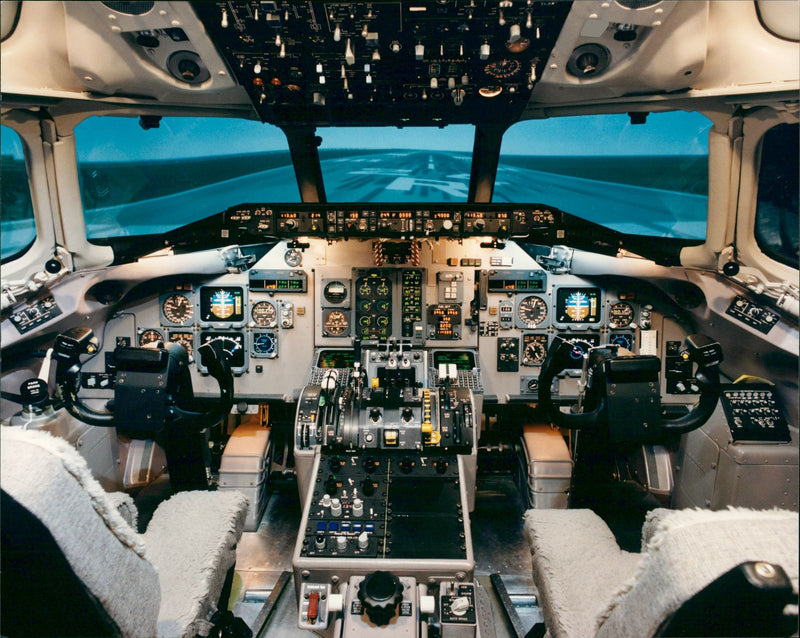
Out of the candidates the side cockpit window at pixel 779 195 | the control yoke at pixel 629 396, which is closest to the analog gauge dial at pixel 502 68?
the control yoke at pixel 629 396

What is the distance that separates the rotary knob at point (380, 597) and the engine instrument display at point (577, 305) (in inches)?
97.7

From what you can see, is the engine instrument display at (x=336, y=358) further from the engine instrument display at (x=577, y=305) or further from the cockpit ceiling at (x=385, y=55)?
the cockpit ceiling at (x=385, y=55)

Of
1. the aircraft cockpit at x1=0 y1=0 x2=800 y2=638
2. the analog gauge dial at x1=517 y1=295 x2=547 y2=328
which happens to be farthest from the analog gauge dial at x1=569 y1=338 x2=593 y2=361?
the analog gauge dial at x1=517 y1=295 x2=547 y2=328

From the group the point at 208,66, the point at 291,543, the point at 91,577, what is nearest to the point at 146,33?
the point at 208,66

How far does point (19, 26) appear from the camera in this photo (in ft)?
3.38

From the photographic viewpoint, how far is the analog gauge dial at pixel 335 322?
3.73 m

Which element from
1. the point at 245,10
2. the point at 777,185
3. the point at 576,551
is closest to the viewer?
the point at 245,10

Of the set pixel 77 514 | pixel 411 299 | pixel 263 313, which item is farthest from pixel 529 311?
pixel 77 514

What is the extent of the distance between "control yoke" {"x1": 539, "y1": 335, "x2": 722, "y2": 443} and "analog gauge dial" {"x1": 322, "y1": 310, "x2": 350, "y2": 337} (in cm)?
189

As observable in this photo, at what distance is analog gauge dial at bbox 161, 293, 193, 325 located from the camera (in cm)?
367

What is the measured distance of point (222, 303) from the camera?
370cm

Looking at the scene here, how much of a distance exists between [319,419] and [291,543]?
2.75ft

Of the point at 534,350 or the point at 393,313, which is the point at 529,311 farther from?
the point at 393,313

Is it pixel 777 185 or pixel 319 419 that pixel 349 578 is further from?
pixel 777 185
